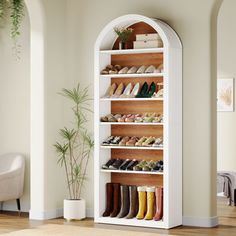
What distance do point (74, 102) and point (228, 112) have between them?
128 inches

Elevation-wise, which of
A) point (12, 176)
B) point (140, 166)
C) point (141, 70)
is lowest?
point (12, 176)

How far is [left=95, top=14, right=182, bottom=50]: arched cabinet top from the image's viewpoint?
7.69 meters

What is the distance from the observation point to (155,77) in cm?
817

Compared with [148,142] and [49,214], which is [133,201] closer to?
[148,142]

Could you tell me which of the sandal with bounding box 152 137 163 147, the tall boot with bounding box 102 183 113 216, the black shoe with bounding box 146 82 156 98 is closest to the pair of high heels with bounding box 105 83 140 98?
the black shoe with bounding box 146 82 156 98

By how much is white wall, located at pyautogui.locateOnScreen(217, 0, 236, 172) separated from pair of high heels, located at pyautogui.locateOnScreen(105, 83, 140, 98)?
3.09 m

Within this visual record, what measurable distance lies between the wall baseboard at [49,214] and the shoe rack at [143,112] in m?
0.42

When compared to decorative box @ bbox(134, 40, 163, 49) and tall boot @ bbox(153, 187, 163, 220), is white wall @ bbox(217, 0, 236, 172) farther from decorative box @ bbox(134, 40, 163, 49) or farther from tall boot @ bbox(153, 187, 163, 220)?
tall boot @ bbox(153, 187, 163, 220)

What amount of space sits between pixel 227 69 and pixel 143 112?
304cm

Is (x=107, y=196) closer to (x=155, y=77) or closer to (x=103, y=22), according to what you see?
(x=155, y=77)

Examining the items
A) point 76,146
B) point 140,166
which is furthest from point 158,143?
point 76,146

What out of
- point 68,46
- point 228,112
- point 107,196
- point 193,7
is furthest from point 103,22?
point 228,112

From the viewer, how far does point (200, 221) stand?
781 cm

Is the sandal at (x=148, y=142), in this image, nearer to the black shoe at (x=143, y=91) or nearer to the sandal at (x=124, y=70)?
the black shoe at (x=143, y=91)
